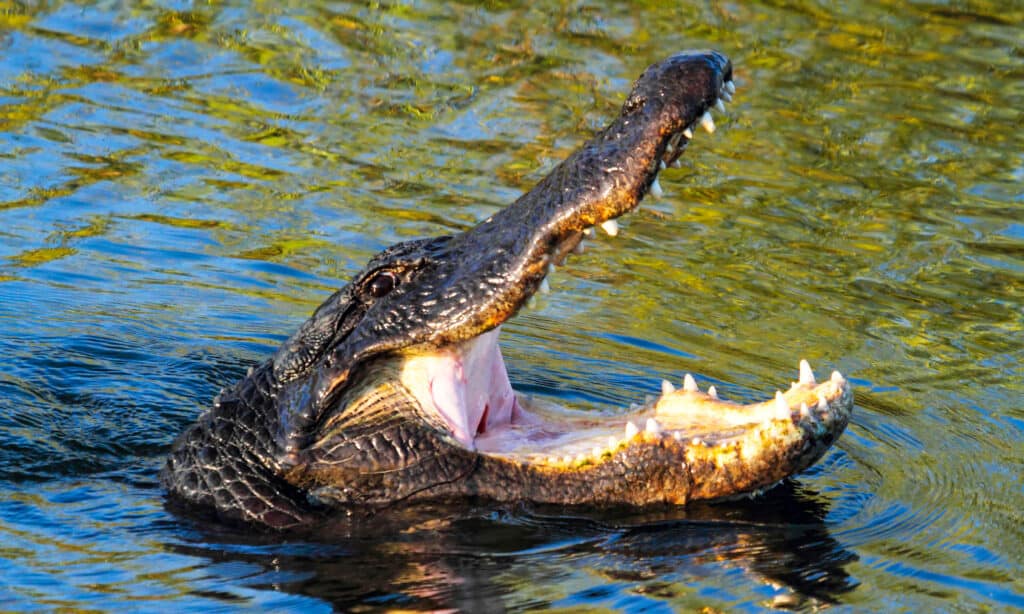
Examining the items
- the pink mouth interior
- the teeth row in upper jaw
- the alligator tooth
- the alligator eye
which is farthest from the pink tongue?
the alligator tooth

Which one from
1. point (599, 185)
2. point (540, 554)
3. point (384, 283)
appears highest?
point (599, 185)

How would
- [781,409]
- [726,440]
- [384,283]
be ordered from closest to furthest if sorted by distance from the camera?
[781,409] < [726,440] < [384,283]

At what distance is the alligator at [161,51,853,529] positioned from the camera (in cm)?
572

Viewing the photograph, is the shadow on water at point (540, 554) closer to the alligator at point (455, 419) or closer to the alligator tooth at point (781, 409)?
the alligator at point (455, 419)

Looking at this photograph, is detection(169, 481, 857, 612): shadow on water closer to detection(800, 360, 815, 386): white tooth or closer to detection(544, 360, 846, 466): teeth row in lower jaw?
detection(544, 360, 846, 466): teeth row in lower jaw

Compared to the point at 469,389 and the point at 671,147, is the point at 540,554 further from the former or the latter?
the point at 671,147

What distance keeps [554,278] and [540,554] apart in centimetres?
384

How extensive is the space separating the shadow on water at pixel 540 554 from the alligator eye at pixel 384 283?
0.86 metres

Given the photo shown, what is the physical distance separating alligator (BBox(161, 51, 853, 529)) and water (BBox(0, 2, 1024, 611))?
0.53 feet

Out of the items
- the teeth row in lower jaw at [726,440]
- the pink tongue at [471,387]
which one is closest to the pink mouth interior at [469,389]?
the pink tongue at [471,387]

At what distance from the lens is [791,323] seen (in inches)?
343

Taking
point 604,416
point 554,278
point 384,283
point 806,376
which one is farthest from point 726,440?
point 554,278

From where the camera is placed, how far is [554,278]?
373 inches

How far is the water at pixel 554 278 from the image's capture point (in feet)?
18.9
